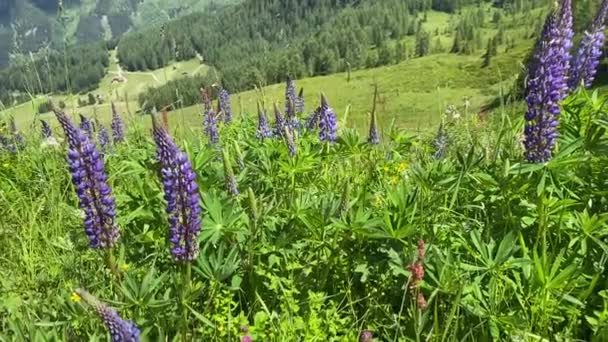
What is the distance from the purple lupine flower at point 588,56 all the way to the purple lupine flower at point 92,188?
3655 millimetres

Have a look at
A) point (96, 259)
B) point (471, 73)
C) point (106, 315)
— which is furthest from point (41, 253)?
point (471, 73)

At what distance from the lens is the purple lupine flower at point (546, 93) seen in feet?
10.7

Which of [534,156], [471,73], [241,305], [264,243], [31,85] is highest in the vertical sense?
[31,85]

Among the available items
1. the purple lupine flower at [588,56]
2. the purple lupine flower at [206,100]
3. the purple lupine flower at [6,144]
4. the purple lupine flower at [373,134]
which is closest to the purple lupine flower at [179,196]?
the purple lupine flower at [373,134]

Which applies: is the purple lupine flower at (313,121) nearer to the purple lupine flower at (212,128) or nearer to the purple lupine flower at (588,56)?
the purple lupine flower at (212,128)

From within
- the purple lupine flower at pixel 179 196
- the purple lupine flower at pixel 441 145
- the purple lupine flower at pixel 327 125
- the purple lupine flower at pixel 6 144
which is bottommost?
the purple lupine flower at pixel 441 145

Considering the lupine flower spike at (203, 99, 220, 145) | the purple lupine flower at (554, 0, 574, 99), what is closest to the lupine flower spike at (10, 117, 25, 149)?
the lupine flower spike at (203, 99, 220, 145)

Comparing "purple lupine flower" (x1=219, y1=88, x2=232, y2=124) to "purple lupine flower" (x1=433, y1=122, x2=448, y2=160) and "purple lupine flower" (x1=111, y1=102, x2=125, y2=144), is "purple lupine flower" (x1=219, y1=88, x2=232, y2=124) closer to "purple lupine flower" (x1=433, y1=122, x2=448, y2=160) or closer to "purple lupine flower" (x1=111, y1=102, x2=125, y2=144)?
"purple lupine flower" (x1=111, y1=102, x2=125, y2=144)

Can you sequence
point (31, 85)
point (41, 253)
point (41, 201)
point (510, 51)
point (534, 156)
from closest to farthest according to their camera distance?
point (534, 156) < point (41, 253) < point (41, 201) < point (31, 85) < point (510, 51)

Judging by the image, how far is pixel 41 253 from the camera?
445cm

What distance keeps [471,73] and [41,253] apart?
395ft

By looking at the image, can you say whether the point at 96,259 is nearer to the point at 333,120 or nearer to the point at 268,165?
the point at 268,165

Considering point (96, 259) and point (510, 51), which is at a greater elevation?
point (96, 259)

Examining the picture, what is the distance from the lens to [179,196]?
8.97 ft
